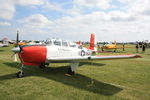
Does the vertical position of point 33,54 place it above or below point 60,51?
below

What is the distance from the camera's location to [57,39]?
874 centimetres

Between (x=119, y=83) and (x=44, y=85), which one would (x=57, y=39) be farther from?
(x=119, y=83)

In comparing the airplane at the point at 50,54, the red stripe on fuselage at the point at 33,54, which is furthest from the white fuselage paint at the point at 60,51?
the red stripe on fuselage at the point at 33,54

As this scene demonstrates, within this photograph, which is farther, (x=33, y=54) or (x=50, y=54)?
(x=50, y=54)

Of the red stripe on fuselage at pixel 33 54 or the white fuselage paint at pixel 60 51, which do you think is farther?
the white fuselage paint at pixel 60 51

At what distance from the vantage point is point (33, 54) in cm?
736

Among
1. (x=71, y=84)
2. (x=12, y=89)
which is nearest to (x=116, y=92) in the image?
(x=71, y=84)

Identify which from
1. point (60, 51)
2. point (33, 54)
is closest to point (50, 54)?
point (60, 51)

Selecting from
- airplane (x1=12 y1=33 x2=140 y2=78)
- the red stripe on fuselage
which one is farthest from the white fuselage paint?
the red stripe on fuselage

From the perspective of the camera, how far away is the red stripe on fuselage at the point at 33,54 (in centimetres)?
716

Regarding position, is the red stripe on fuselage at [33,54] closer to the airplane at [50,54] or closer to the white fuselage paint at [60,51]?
the airplane at [50,54]

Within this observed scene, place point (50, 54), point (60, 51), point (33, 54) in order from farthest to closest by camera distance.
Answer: point (60, 51), point (50, 54), point (33, 54)

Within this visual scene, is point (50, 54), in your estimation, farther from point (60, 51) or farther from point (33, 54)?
point (33, 54)

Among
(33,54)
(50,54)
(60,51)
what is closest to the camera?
(33,54)
